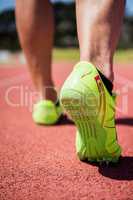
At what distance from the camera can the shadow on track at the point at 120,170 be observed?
5.34ft

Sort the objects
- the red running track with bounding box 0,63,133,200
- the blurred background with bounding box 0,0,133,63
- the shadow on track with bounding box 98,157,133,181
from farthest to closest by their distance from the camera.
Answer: the blurred background with bounding box 0,0,133,63
the shadow on track with bounding box 98,157,133,181
the red running track with bounding box 0,63,133,200

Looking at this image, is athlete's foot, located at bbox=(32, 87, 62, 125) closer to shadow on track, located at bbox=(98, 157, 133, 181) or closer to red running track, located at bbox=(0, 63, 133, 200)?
red running track, located at bbox=(0, 63, 133, 200)

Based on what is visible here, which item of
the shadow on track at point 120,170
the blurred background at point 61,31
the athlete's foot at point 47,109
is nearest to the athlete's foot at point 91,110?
the shadow on track at point 120,170

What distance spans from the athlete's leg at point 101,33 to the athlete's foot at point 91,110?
0.05 meters

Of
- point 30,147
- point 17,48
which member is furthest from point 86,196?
point 17,48

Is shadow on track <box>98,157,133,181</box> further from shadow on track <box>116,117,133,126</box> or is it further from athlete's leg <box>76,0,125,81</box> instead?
shadow on track <box>116,117,133,126</box>

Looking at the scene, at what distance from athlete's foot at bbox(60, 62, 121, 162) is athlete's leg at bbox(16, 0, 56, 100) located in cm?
85

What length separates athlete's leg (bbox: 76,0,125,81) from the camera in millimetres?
1656

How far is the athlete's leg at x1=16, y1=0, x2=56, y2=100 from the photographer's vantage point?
2.38 meters

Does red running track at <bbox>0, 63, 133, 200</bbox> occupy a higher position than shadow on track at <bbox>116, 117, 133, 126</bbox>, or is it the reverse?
red running track at <bbox>0, 63, 133, 200</bbox>

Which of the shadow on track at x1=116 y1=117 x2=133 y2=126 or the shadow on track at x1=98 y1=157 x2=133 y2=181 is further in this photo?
the shadow on track at x1=116 y1=117 x2=133 y2=126

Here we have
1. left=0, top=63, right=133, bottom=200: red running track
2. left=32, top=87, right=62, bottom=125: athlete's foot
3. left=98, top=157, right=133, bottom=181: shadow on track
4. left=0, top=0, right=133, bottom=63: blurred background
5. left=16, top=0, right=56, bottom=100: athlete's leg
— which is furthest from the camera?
left=0, top=0, right=133, bottom=63: blurred background

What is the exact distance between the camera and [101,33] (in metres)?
1.66

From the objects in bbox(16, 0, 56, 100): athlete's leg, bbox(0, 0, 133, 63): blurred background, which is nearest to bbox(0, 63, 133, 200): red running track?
bbox(16, 0, 56, 100): athlete's leg
